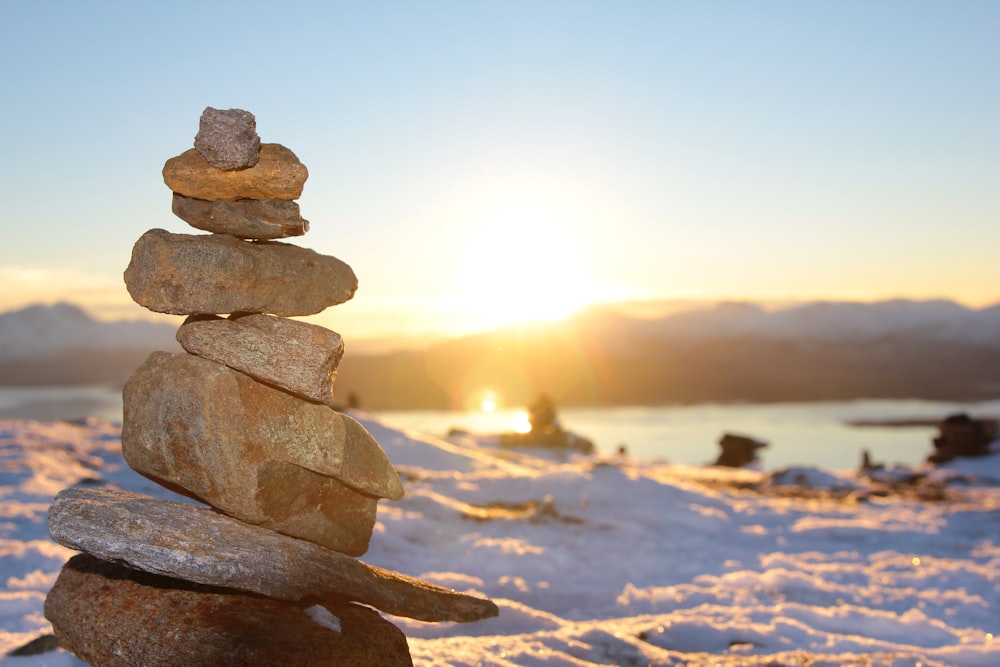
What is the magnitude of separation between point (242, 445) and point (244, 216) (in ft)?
9.63

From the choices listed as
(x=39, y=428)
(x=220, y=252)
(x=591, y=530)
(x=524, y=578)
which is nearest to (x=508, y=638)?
(x=524, y=578)

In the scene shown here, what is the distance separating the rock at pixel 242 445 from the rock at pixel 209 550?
35 cm

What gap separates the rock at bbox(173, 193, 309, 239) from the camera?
1004 cm

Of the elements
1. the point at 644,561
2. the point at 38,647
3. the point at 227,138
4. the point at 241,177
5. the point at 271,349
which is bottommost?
the point at 644,561

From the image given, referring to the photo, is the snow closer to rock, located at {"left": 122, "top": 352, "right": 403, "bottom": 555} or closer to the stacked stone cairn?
the stacked stone cairn

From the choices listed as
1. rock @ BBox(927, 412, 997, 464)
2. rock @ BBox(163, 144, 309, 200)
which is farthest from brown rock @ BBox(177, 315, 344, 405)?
rock @ BBox(927, 412, 997, 464)

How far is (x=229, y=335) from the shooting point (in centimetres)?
984

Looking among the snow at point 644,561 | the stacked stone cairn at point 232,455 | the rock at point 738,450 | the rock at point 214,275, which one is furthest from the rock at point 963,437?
the rock at point 214,275

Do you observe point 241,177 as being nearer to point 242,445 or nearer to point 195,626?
point 242,445

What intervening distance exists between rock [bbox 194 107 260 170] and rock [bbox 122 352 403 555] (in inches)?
99.1

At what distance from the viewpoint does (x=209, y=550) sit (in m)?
9.19

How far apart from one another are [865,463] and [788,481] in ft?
29.3

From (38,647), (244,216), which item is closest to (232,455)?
(244,216)

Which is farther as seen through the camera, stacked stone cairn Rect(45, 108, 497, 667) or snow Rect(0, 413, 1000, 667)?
snow Rect(0, 413, 1000, 667)
